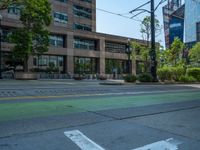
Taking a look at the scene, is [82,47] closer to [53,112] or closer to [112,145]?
[53,112]

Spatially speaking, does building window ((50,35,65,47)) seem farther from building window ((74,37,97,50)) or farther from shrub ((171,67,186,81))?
shrub ((171,67,186,81))

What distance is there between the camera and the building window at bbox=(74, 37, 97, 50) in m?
51.2

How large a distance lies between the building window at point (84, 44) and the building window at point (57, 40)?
2.91 meters

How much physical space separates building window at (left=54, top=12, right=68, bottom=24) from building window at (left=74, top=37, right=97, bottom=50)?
170 inches

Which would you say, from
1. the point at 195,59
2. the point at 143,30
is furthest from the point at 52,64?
the point at 195,59

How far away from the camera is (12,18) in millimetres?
42906

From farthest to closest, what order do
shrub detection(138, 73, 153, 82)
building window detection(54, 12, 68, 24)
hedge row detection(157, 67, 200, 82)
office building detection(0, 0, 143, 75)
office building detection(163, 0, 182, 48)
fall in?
1. office building detection(163, 0, 182, 48)
2. building window detection(54, 12, 68, 24)
3. office building detection(0, 0, 143, 75)
4. hedge row detection(157, 67, 200, 82)
5. shrub detection(138, 73, 153, 82)

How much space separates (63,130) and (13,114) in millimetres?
2307

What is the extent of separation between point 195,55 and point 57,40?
27.4 metres

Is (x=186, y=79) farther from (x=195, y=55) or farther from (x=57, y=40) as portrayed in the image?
(x=57, y=40)

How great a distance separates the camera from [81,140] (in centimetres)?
486

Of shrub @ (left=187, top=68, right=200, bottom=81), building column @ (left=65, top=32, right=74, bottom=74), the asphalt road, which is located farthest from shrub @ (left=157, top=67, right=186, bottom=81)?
the asphalt road

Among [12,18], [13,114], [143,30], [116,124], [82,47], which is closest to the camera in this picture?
[116,124]

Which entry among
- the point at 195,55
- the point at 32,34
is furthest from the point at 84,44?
the point at 195,55
